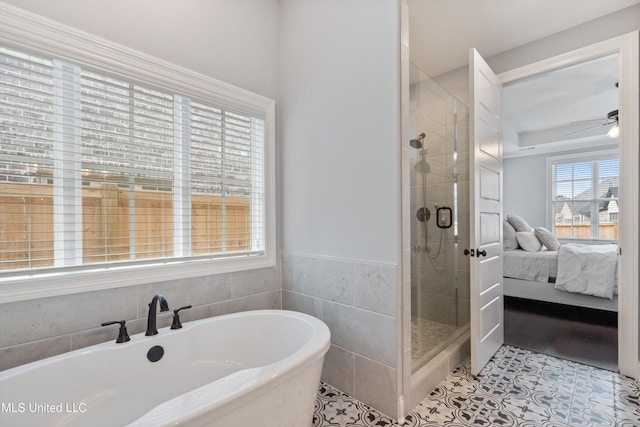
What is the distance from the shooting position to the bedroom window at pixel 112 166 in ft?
4.33

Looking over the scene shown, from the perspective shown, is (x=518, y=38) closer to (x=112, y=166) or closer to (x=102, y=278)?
(x=112, y=166)

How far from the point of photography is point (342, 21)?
1.85 m

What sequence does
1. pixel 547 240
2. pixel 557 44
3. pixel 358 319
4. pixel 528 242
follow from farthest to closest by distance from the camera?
pixel 547 240
pixel 528 242
pixel 557 44
pixel 358 319

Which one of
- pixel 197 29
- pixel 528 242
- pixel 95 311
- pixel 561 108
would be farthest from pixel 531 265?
pixel 95 311

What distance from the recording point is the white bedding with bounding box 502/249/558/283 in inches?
146

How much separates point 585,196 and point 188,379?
7.44 metres

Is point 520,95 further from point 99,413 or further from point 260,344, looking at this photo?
point 99,413

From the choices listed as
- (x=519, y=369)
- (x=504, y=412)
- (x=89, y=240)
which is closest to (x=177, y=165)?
(x=89, y=240)

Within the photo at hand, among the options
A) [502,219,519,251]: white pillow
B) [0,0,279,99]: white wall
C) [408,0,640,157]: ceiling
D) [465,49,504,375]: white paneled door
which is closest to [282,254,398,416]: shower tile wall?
[465,49,504,375]: white paneled door

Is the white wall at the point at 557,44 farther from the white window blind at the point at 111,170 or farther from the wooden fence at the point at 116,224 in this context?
the wooden fence at the point at 116,224

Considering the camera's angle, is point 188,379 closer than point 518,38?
Yes

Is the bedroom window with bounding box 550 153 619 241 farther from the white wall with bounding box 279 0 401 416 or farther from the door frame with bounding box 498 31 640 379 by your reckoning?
the white wall with bounding box 279 0 401 416

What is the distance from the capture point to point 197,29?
1.83 metres

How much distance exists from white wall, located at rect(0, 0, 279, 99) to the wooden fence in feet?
2.66
